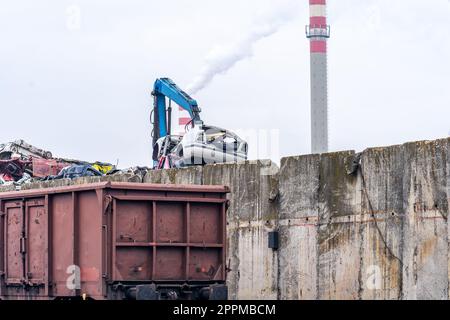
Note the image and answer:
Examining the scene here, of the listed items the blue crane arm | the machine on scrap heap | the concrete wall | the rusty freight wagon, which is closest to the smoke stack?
the blue crane arm

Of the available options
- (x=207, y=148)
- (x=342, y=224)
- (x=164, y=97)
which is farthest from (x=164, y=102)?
(x=342, y=224)

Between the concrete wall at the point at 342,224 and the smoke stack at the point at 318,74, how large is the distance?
270 ft

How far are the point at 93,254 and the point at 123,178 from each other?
33.1ft

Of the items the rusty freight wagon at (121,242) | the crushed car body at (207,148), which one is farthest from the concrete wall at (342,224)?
the crushed car body at (207,148)

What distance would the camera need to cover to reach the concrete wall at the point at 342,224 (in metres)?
23.0

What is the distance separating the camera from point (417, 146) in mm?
23438

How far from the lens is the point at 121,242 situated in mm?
21578

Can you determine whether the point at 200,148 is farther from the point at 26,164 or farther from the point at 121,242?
the point at 121,242

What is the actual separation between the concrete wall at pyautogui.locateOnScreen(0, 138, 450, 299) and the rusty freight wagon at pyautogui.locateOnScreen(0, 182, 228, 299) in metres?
2.94

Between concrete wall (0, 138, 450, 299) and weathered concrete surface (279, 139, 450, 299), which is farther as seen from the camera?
concrete wall (0, 138, 450, 299)

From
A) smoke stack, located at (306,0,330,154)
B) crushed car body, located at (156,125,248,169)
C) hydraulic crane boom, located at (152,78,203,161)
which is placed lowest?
crushed car body, located at (156,125,248,169)

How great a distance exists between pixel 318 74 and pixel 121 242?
9669 cm

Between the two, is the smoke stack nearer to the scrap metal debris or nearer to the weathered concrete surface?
the scrap metal debris

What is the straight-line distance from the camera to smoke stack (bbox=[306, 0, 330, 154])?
4415 inches
